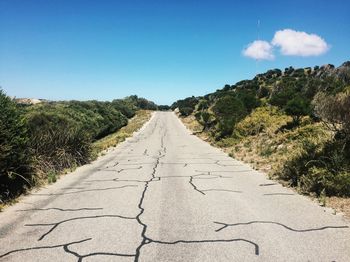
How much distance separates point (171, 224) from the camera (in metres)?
7.82

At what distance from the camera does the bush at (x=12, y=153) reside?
10297mm

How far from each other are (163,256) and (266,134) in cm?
2117

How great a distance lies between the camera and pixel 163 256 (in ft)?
19.9

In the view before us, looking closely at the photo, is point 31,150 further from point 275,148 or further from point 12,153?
point 275,148

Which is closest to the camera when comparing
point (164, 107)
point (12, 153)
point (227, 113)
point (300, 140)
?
point (12, 153)

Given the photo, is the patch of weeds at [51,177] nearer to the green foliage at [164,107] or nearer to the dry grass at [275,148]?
the dry grass at [275,148]

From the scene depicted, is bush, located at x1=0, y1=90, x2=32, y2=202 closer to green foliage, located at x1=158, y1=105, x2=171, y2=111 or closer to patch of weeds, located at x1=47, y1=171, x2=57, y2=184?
patch of weeds, located at x1=47, y1=171, x2=57, y2=184

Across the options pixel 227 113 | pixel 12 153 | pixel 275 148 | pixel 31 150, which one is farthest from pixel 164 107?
pixel 12 153

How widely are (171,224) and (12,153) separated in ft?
17.6

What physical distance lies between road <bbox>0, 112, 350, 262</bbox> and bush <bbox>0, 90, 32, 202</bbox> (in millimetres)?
611

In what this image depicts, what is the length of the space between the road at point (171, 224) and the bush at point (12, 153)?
0.61 metres

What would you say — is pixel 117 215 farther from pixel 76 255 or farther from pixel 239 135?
pixel 239 135

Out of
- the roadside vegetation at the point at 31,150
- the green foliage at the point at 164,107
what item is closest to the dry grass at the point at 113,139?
the roadside vegetation at the point at 31,150

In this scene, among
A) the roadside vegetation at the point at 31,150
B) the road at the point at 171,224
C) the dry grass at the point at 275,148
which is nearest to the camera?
the road at the point at 171,224
